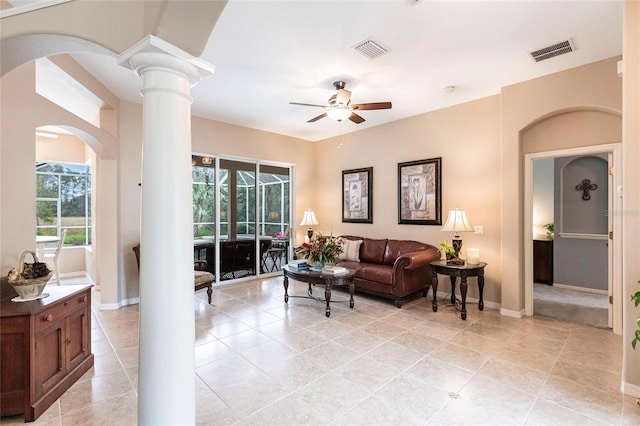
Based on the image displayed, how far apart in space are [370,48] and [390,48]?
0.21 metres

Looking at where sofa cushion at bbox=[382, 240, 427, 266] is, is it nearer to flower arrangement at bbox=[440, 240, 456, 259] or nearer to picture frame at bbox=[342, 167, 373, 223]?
flower arrangement at bbox=[440, 240, 456, 259]

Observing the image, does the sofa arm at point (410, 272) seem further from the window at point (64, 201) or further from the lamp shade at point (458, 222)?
the window at point (64, 201)

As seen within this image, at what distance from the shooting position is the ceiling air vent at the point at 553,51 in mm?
3107

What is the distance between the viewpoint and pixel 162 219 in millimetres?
1393

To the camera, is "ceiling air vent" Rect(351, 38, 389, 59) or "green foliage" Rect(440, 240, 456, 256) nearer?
"ceiling air vent" Rect(351, 38, 389, 59)

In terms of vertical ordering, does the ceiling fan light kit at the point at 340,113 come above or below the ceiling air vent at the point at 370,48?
below

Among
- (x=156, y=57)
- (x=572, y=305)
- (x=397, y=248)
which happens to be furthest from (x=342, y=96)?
(x=572, y=305)

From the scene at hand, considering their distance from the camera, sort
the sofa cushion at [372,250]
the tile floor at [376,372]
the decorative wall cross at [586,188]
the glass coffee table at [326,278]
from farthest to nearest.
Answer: the sofa cushion at [372,250], the decorative wall cross at [586,188], the glass coffee table at [326,278], the tile floor at [376,372]

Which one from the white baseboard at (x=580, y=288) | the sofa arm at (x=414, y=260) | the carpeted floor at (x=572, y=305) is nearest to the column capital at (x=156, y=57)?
the sofa arm at (x=414, y=260)

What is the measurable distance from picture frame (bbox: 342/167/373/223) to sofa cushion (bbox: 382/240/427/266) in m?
0.87

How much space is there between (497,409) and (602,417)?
0.68m

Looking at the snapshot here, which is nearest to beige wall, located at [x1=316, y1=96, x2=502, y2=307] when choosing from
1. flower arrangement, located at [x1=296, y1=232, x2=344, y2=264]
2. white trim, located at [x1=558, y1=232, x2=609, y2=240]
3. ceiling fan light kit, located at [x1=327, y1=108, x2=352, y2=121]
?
flower arrangement, located at [x1=296, y1=232, x2=344, y2=264]

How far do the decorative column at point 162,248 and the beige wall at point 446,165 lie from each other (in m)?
4.43

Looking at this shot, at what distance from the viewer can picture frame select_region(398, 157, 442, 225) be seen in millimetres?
5090
